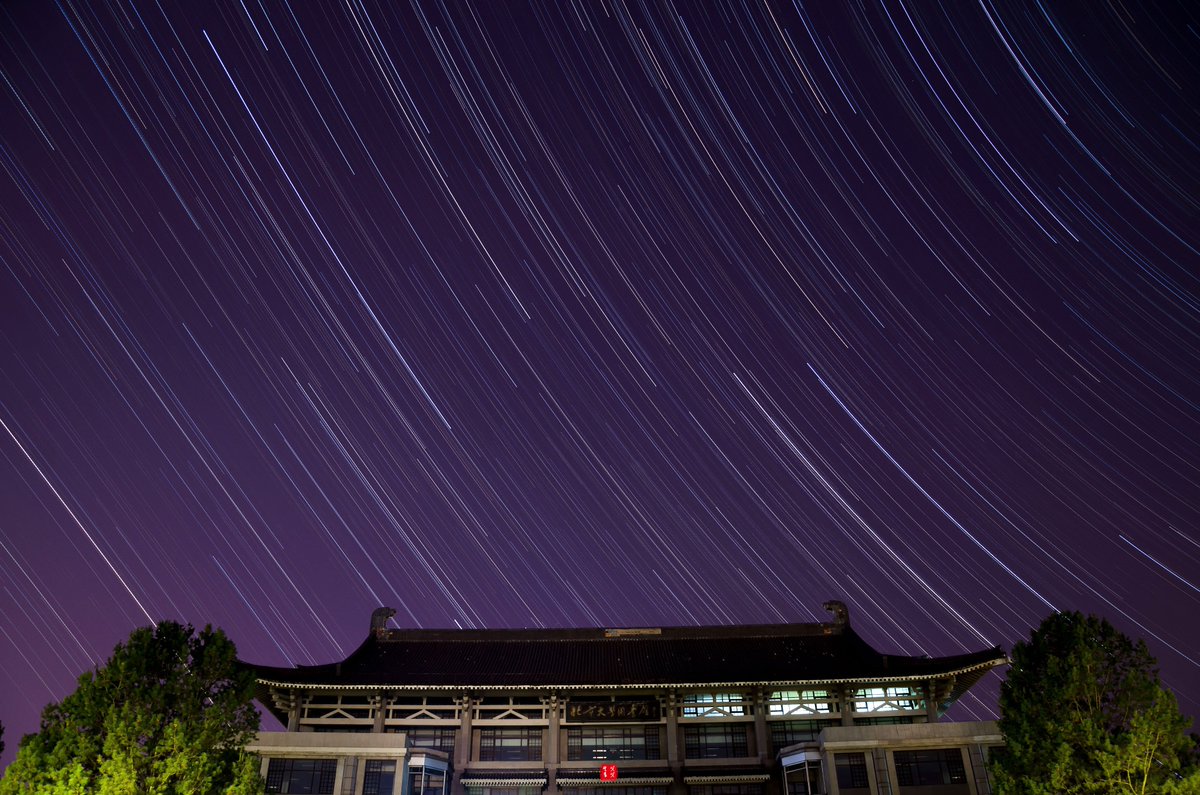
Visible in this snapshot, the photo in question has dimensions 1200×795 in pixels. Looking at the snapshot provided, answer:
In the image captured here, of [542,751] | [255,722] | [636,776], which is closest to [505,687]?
[542,751]

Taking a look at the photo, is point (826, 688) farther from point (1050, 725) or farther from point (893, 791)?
point (1050, 725)

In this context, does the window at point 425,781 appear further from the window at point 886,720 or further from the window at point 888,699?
the window at point 888,699

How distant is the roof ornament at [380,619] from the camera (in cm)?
3127

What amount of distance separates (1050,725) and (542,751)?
1499cm

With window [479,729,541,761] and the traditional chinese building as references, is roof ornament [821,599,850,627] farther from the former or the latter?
window [479,729,541,761]

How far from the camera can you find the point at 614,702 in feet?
83.0

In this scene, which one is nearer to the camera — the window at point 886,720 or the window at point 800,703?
the window at point 886,720

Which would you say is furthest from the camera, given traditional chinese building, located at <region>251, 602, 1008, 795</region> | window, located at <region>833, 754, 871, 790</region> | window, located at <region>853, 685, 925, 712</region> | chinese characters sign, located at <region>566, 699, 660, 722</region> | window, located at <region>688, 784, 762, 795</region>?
chinese characters sign, located at <region>566, 699, 660, 722</region>

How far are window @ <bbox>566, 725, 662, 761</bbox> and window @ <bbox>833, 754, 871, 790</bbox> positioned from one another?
19.5ft

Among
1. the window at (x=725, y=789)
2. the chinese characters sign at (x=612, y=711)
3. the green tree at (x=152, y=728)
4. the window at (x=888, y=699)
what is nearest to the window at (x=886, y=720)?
the window at (x=888, y=699)

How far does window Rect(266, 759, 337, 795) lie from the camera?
21356mm

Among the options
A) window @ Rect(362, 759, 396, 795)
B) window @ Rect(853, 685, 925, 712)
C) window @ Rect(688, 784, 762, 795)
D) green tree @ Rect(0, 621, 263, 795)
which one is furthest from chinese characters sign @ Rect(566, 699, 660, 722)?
green tree @ Rect(0, 621, 263, 795)

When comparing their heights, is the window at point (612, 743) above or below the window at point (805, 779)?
above

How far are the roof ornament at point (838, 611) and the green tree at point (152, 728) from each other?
2198cm
